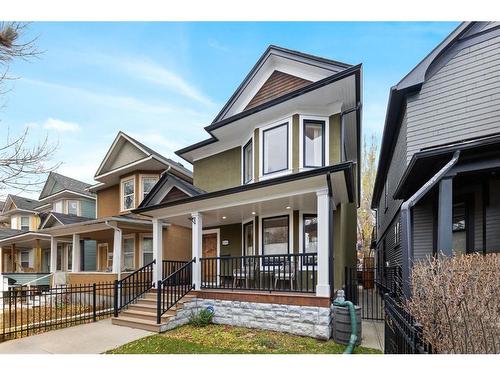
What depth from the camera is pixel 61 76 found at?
35.1ft

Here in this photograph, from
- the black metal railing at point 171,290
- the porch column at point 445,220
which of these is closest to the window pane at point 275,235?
the black metal railing at point 171,290

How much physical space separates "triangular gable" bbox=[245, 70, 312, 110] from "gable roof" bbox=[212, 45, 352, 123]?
19 cm

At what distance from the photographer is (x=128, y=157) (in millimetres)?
16203

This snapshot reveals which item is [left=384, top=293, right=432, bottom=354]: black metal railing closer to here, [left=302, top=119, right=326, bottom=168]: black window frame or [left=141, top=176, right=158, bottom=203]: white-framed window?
[left=302, top=119, right=326, bottom=168]: black window frame

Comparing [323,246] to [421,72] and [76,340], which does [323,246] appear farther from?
[76,340]

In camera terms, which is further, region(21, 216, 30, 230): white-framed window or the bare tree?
region(21, 216, 30, 230): white-framed window

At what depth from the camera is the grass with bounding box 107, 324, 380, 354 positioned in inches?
246

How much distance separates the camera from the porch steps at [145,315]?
8.15 metres

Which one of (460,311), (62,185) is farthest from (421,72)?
(62,185)

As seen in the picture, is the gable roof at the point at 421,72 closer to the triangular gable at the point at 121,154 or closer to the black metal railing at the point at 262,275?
the black metal railing at the point at 262,275

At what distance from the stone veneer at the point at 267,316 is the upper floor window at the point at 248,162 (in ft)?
13.6

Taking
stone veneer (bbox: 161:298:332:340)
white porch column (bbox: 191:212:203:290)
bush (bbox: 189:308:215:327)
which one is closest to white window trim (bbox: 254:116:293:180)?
white porch column (bbox: 191:212:203:290)
